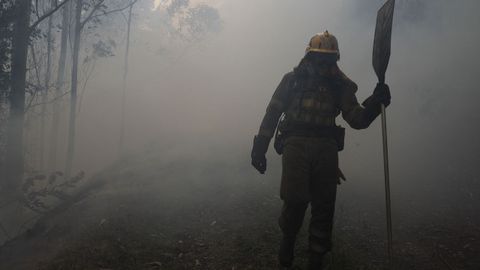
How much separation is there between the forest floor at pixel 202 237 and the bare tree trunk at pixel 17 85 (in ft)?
11.1

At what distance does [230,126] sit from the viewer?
1123 inches

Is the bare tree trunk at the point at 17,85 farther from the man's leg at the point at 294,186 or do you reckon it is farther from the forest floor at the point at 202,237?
the man's leg at the point at 294,186

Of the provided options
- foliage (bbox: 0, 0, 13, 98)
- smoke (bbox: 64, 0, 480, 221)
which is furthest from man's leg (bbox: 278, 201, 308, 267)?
foliage (bbox: 0, 0, 13, 98)

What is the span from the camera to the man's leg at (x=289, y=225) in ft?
14.5

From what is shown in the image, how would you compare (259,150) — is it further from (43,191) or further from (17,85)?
(17,85)

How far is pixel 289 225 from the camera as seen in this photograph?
446 cm

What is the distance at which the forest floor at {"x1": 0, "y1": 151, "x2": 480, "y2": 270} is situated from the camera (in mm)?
5355

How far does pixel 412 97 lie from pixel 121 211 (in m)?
13.3

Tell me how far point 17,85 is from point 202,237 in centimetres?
733


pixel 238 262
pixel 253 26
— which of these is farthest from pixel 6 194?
pixel 253 26

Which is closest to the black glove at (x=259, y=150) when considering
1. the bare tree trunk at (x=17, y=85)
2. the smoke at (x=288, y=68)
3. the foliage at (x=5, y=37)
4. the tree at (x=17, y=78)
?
the smoke at (x=288, y=68)

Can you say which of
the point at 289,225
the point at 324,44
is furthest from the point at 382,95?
the point at 289,225

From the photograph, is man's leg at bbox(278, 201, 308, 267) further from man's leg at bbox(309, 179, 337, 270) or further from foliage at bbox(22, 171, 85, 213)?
foliage at bbox(22, 171, 85, 213)

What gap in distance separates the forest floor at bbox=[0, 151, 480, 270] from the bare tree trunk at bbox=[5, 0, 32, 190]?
3395mm
